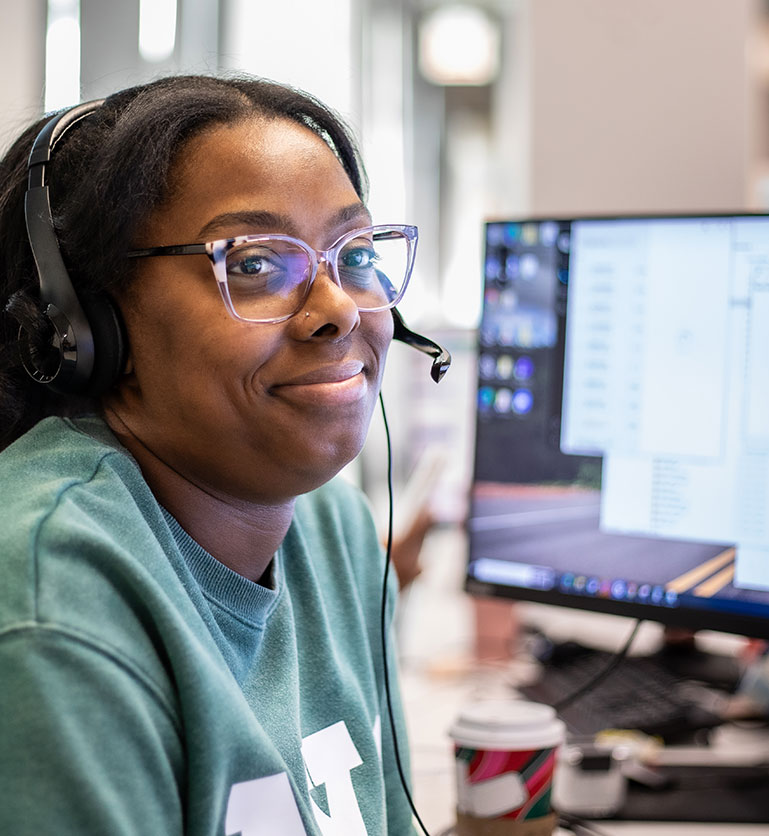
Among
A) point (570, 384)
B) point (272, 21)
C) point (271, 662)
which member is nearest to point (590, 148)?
point (570, 384)

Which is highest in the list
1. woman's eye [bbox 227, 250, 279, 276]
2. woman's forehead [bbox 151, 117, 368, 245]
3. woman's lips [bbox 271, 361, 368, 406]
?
woman's forehead [bbox 151, 117, 368, 245]

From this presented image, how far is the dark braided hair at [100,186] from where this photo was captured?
29.0 inches

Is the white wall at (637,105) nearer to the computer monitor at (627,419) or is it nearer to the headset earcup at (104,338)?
the computer monitor at (627,419)

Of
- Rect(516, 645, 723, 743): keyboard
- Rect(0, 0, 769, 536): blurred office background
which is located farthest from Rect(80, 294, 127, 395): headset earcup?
Rect(516, 645, 723, 743): keyboard

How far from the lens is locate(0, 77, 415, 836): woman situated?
62 centimetres

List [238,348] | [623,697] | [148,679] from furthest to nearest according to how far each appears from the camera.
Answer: [623,697] → [238,348] → [148,679]

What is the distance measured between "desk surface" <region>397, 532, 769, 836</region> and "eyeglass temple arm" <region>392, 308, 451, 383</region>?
491mm

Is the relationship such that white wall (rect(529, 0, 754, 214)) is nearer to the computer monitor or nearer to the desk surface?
the computer monitor

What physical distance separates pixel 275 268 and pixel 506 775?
0.52 metres

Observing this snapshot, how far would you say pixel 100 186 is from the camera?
74cm

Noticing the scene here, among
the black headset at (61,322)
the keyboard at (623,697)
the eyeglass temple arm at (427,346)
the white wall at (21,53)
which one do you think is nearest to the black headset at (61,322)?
the black headset at (61,322)

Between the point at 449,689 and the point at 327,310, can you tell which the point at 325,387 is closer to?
the point at 327,310

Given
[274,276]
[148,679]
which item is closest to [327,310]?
[274,276]

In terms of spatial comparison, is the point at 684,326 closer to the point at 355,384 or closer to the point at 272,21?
the point at 355,384
